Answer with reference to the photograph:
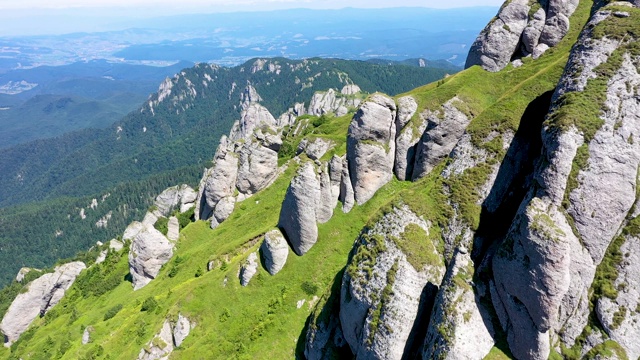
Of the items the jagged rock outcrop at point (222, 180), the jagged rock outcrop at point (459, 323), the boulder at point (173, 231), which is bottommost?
the boulder at point (173, 231)

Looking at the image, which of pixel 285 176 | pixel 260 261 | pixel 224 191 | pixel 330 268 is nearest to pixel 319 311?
pixel 330 268

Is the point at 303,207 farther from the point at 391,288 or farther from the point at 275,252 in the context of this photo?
the point at 391,288

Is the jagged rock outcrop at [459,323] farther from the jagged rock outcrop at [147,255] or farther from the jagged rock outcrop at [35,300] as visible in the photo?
the jagged rock outcrop at [35,300]


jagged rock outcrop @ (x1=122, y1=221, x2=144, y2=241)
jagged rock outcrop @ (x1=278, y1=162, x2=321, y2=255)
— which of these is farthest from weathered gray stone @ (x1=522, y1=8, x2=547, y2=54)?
jagged rock outcrop @ (x1=122, y1=221, x2=144, y2=241)

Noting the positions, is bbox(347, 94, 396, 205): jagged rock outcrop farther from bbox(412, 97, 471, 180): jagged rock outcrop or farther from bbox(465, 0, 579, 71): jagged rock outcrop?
bbox(465, 0, 579, 71): jagged rock outcrop

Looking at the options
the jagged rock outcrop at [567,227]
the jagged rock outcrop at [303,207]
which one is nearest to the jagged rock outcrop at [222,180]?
the jagged rock outcrop at [303,207]

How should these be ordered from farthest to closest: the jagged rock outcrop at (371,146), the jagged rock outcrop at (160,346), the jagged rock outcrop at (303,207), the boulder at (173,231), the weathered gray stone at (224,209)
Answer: the boulder at (173,231) < the weathered gray stone at (224,209) < the jagged rock outcrop at (160,346) < the jagged rock outcrop at (371,146) < the jagged rock outcrop at (303,207)

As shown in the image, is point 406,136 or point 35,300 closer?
point 406,136

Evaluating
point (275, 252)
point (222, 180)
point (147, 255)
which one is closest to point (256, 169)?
point (222, 180)
